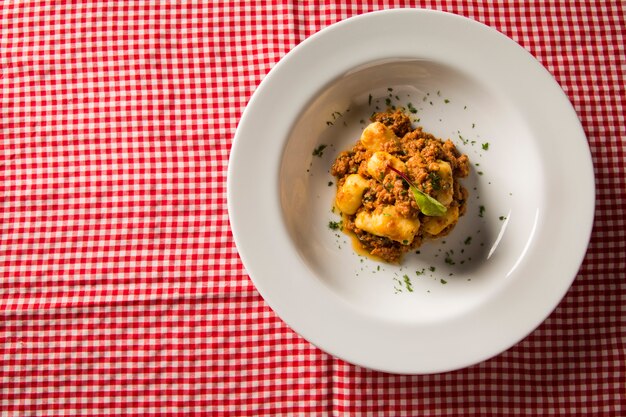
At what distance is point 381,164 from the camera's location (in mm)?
1306

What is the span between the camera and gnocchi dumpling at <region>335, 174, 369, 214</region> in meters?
1.34

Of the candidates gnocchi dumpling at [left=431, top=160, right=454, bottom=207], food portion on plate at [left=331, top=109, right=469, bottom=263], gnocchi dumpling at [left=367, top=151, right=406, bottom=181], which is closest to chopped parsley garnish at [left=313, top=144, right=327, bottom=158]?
food portion on plate at [left=331, top=109, right=469, bottom=263]

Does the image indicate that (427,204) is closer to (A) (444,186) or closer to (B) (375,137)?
(A) (444,186)

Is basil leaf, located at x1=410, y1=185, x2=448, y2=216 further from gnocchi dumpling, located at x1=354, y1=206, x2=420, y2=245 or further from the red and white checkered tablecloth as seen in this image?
the red and white checkered tablecloth

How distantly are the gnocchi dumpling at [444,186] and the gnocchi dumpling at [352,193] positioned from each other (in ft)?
0.53

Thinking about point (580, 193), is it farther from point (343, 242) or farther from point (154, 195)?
point (154, 195)

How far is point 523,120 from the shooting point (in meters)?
1.34

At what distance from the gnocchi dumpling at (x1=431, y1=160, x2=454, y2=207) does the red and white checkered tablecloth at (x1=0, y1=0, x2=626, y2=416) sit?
479mm

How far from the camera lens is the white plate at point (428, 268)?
1.29m

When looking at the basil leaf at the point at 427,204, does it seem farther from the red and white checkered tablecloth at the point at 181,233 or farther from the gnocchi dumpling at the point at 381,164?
the red and white checkered tablecloth at the point at 181,233

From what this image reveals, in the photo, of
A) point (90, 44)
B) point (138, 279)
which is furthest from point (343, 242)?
point (90, 44)

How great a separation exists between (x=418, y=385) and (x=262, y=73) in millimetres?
906

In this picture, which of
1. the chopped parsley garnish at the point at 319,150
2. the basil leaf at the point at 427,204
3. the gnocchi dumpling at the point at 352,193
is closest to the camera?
the basil leaf at the point at 427,204

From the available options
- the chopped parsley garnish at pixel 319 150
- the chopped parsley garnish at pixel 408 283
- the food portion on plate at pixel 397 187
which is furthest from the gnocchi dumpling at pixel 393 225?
the chopped parsley garnish at pixel 319 150
